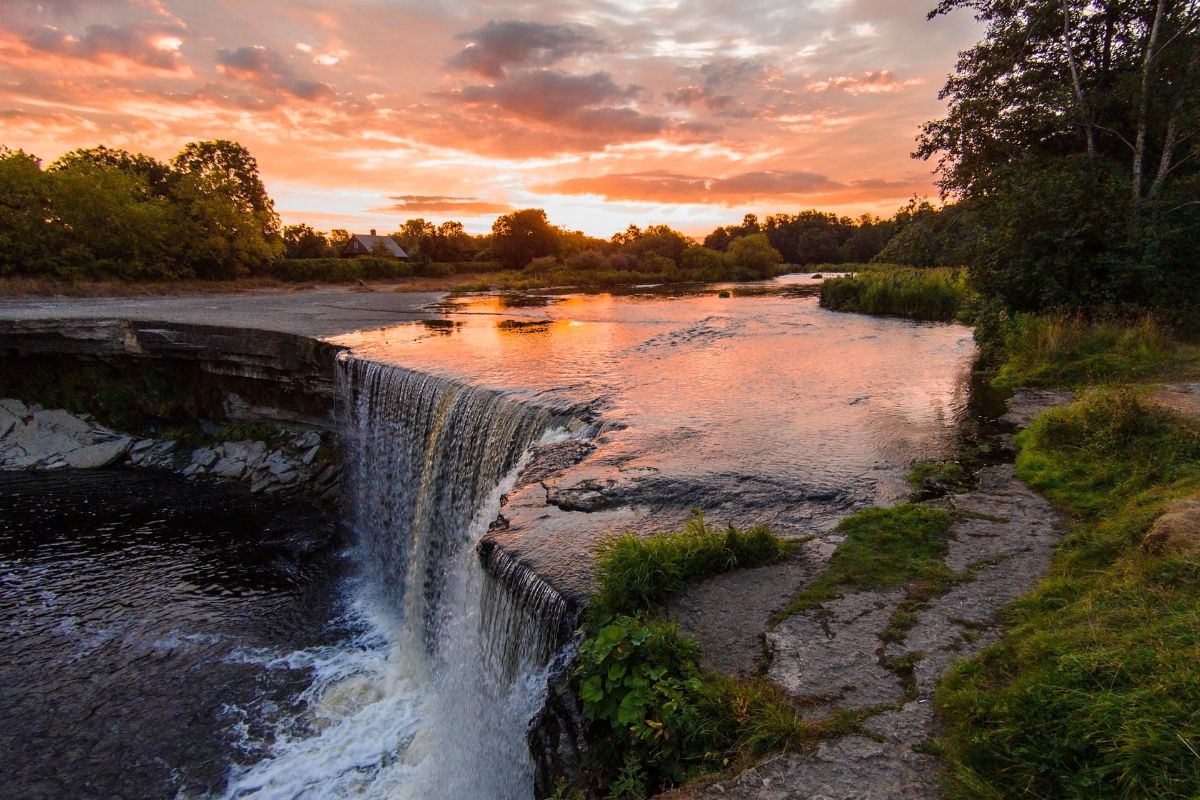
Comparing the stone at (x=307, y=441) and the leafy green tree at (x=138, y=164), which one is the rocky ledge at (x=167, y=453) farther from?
the leafy green tree at (x=138, y=164)

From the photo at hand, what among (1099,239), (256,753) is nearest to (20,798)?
(256,753)

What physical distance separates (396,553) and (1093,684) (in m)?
10.3

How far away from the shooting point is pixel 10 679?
26.8 ft

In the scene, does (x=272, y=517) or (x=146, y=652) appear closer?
(x=146, y=652)

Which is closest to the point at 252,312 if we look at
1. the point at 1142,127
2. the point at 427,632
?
the point at 427,632

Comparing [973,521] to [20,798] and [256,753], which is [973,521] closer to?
[256,753]

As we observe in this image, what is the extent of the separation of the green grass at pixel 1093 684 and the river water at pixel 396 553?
84.2 inches

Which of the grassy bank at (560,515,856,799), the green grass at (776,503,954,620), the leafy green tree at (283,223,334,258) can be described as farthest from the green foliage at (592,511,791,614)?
the leafy green tree at (283,223,334,258)

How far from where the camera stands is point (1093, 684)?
3.06 meters

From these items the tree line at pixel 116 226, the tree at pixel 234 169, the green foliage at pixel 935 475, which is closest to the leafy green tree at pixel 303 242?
the tree at pixel 234 169

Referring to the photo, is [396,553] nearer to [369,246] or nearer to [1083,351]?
[1083,351]

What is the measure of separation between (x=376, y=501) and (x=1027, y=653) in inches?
447

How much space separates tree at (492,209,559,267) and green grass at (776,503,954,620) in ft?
220

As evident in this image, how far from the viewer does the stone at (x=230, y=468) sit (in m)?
15.7
